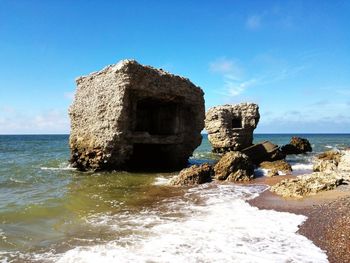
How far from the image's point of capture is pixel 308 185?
10547mm

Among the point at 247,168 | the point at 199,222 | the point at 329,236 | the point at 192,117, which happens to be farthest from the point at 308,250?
the point at 192,117

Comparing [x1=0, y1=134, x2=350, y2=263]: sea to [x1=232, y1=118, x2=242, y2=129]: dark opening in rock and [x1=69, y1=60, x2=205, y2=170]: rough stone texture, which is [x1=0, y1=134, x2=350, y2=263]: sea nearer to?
[x1=69, y1=60, x2=205, y2=170]: rough stone texture

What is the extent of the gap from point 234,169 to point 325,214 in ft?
22.5

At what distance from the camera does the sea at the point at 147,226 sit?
582cm

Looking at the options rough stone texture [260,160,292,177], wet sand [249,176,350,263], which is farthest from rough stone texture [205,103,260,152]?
wet sand [249,176,350,263]

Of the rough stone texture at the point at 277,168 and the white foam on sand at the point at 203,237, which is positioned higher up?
the rough stone texture at the point at 277,168

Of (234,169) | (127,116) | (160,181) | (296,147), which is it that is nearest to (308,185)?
(234,169)

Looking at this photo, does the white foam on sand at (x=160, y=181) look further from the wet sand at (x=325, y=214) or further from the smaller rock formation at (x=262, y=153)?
the smaller rock formation at (x=262, y=153)

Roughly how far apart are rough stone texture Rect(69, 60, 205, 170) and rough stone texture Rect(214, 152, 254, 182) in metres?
4.50

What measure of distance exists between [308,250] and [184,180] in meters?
7.73

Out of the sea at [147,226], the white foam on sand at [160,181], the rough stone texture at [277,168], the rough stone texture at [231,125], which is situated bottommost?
the sea at [147,226]

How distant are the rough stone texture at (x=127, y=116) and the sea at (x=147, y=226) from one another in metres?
3.96

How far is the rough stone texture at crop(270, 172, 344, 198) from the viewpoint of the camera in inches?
404

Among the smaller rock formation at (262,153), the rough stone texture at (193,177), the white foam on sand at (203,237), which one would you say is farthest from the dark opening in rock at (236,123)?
the white foam on sand at (203,237)
